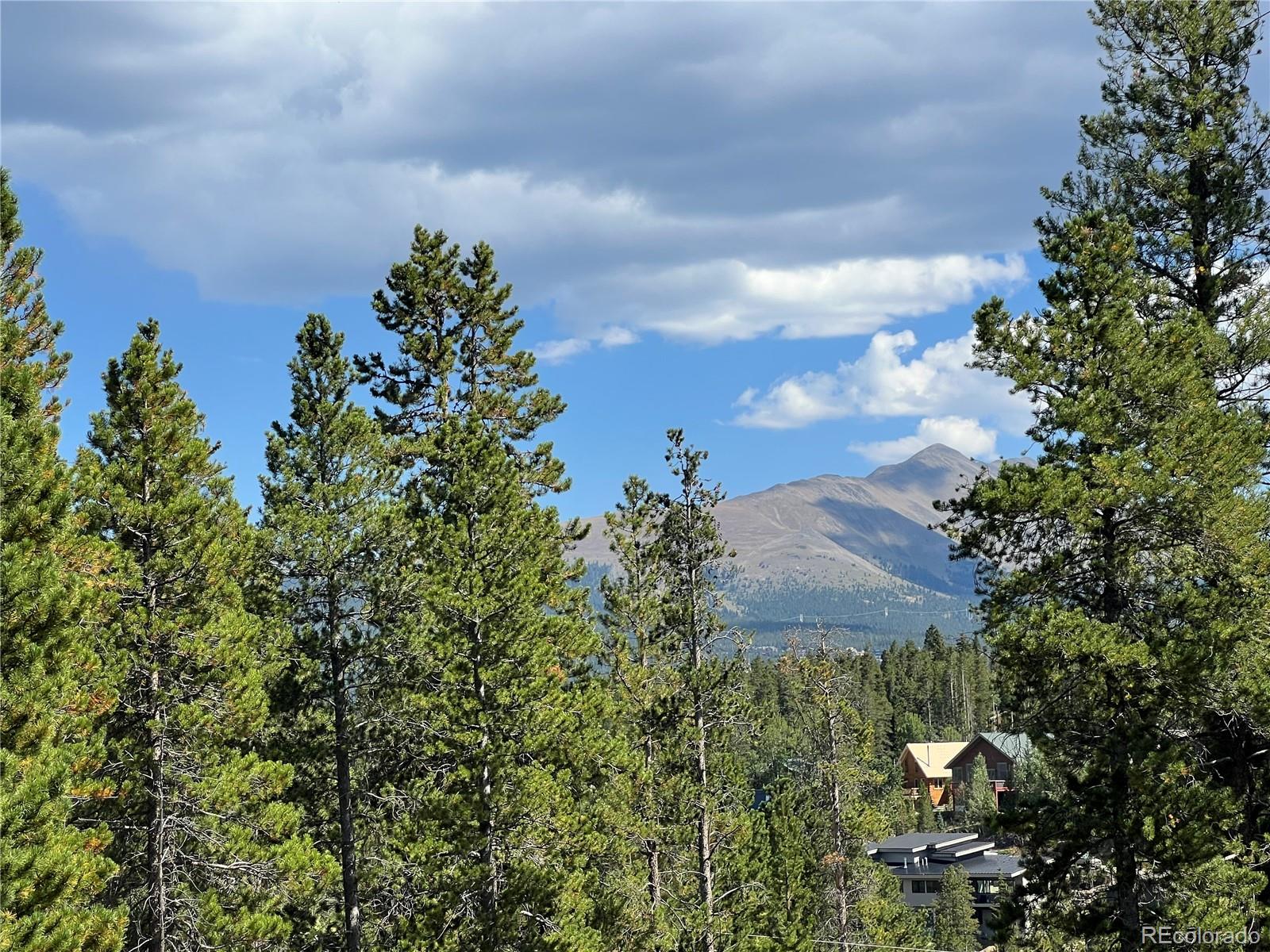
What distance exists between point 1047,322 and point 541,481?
13703 millimetres

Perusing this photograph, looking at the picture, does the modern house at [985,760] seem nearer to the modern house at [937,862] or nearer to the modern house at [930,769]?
the modern house at [930,769]

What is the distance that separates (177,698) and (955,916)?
38989mm

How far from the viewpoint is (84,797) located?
12.3 metres

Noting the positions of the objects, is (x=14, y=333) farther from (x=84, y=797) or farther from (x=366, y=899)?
(x=366, y=899)

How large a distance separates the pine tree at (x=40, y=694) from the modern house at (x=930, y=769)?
86.1 meters

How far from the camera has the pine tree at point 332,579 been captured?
18.1m

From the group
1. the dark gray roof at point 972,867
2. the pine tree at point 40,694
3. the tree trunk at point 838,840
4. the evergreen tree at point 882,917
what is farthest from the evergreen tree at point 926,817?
the pine tree at point 40,694

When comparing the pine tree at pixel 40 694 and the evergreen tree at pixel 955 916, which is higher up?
the pine tree at pixel 40 694

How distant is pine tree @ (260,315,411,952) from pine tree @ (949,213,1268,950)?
10.5 metres

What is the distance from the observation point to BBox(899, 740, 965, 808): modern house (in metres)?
91.8

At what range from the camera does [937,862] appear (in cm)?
6228

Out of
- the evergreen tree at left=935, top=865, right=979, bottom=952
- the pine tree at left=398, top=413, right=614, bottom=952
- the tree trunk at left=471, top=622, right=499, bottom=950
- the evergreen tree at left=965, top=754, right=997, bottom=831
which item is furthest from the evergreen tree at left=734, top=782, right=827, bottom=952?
the evergreen tree at left=965, top=754, right=997, bottom=831

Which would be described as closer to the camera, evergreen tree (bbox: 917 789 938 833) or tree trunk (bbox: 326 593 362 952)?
tree trunk (bbox: 326 593 362 952)

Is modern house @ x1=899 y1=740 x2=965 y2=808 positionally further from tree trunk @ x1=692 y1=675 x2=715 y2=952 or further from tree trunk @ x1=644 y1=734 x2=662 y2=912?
tree trunk @ x1=692 y1=675 x2=715 y2=952
